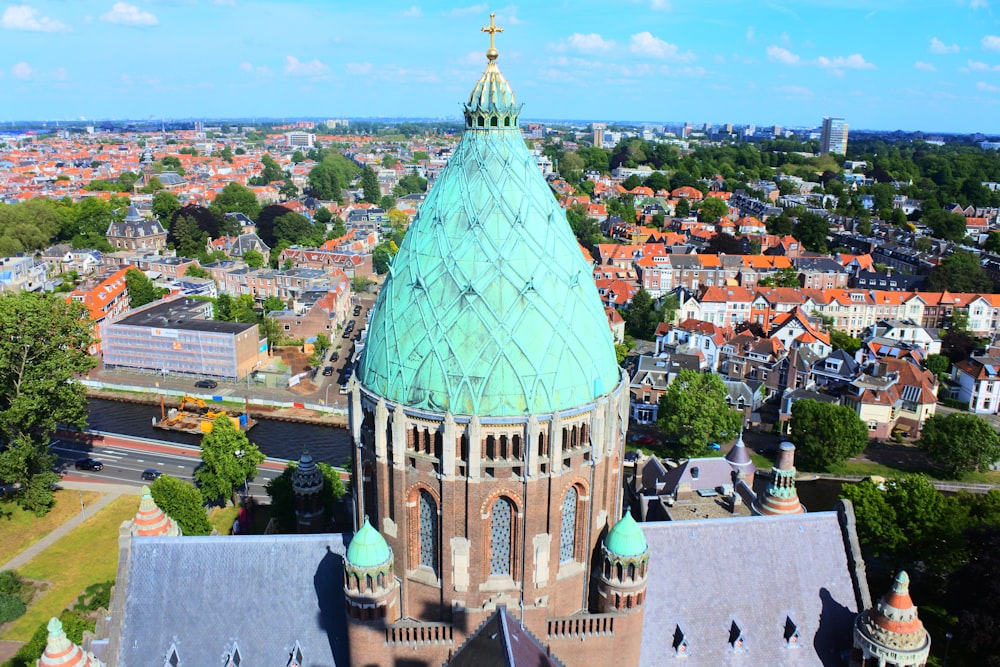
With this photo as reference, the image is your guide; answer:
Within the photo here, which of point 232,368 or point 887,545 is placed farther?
point 232,368

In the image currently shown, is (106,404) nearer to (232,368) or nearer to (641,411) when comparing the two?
(232,368)

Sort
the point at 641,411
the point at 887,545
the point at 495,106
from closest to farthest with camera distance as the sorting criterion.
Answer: the point at 495,106
the point at 887,545
the point at 641,411

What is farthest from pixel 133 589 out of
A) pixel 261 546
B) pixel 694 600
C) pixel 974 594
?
pixel 974 594

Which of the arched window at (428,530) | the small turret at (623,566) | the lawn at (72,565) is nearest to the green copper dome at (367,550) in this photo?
the arched window at (428,530)

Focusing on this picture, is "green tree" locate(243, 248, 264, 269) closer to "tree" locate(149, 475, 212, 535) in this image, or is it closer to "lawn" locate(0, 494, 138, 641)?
"lawn" locate(0, 494, 138, 641)

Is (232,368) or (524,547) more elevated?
(524,547)

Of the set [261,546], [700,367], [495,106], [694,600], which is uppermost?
[495,106]

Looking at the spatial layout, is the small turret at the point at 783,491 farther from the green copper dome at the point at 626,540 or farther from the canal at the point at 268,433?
the canal at the point at 268,433
